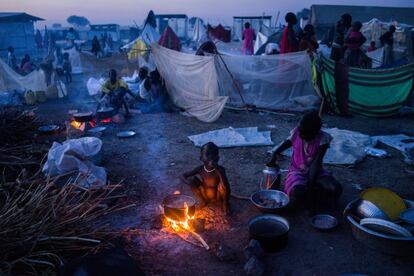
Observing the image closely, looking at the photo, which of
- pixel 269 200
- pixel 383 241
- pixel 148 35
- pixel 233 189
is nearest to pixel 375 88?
pixel 233 189

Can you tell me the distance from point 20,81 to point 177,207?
8899mm

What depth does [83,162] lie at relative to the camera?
4219 mm

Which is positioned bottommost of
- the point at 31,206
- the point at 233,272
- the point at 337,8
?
the point at 233,272

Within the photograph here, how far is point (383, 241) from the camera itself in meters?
2.84

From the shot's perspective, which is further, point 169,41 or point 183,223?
point 169,41

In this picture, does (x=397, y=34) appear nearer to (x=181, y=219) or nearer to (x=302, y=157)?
(x=302, y=157)

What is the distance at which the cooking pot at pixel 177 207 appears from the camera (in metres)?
3.26

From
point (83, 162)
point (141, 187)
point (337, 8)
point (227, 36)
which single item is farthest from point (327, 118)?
point (337, 8)

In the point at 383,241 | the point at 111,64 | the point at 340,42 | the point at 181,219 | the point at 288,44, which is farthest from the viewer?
the point at 111,64

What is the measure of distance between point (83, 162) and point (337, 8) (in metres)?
19.2

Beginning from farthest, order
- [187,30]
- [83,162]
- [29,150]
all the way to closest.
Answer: [187,30]
[29,150]
[83,162]

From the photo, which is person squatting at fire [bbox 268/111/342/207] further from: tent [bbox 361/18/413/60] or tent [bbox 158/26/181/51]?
tent [bbox 361/18/413/60]

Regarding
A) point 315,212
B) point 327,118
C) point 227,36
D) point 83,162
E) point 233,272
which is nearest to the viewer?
point 233,272

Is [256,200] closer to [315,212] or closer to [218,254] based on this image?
[315,212]
